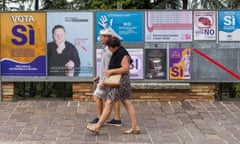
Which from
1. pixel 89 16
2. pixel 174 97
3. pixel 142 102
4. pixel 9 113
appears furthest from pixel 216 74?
pixel 9 113

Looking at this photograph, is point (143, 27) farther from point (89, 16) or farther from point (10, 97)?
point (10, 97)

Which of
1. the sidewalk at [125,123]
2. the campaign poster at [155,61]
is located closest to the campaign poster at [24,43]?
the sidewalk at [125,123]

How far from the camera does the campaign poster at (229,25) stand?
32.8 feet

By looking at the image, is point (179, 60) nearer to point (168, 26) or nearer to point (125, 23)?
point (168, 26)

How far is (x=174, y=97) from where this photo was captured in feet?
33.6

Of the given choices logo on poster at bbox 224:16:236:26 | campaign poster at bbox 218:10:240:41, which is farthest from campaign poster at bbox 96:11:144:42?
logo on poster at bbox 224:16:236:26

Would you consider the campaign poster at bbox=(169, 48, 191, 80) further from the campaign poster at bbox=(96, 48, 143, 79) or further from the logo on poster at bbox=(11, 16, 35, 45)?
the logo on poster at bbox=(11, 16, 35, 45)

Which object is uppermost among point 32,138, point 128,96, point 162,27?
point 162,27

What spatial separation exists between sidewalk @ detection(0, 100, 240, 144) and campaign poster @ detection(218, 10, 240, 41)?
1398 mm

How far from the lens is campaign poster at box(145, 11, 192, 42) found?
32.9ft

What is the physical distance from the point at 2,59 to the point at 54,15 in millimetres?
1422

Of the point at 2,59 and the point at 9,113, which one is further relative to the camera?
the point at 2,59

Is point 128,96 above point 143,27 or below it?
below

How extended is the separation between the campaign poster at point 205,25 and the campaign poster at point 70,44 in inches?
85.6
